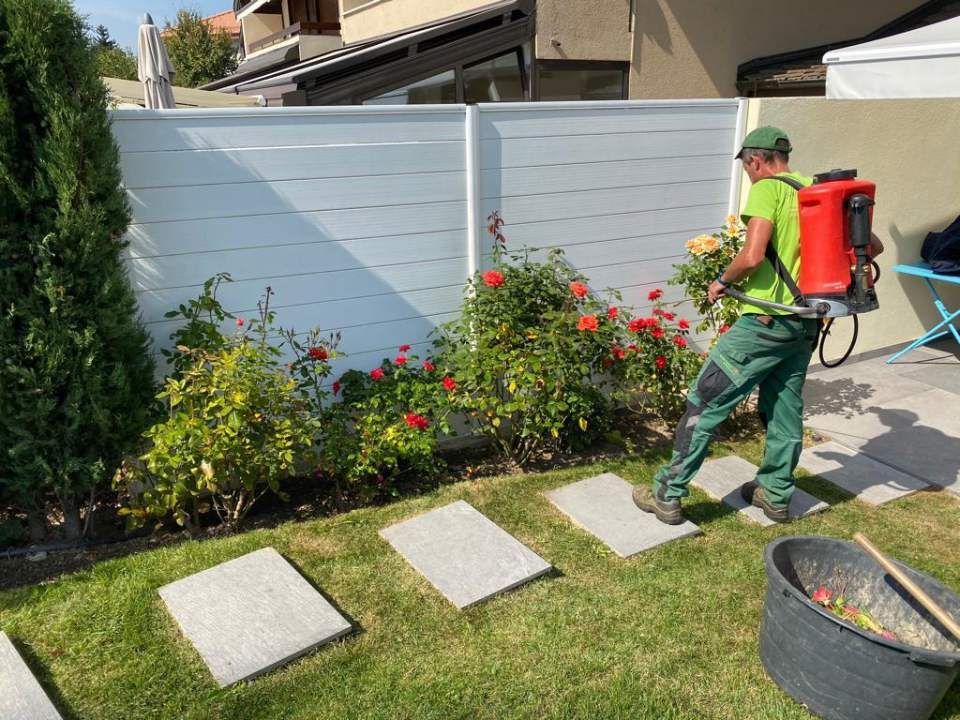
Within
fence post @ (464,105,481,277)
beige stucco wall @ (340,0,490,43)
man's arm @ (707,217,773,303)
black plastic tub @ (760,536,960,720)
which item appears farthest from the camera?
beige stucco wall @ (340,0,490,43)

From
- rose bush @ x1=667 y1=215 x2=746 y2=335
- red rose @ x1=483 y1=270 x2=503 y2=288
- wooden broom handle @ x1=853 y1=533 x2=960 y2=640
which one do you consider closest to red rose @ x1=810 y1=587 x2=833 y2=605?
wooden broom handle @ x1=853 y1=533 x2=960 y2=640

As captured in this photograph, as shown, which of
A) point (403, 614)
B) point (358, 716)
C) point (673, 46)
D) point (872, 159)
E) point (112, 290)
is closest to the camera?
point (358, 716)

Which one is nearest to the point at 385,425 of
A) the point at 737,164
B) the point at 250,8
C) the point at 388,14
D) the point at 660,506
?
the point at 660,506

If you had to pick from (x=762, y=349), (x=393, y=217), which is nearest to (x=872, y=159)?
(x=762, y=349)

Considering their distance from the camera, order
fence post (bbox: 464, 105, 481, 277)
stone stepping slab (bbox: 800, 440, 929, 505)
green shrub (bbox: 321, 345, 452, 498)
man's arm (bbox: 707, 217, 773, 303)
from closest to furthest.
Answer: man's arm (bbox: 707, 217, 773, 303)
green shrub (bbox: 321, 345, 452, 498)
stone stepping slab (bbox: 800, 440, 929, 505)
fence post (bbox: 464, 105, 481, 277)

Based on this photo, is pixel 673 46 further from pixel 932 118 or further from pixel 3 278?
pixel 3 278

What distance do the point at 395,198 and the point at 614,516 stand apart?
2.22 meters

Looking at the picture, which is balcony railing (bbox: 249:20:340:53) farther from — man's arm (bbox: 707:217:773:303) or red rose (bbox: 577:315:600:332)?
man's arm (bbox: 707:217:773:303)

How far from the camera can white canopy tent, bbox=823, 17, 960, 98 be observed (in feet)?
12.9

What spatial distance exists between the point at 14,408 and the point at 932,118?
7.02m

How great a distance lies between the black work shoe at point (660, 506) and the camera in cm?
382

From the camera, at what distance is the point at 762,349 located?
357 cm

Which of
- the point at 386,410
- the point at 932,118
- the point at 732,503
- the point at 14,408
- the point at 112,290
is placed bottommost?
the point at 732,503

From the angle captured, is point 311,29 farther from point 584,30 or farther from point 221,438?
point 221,438
